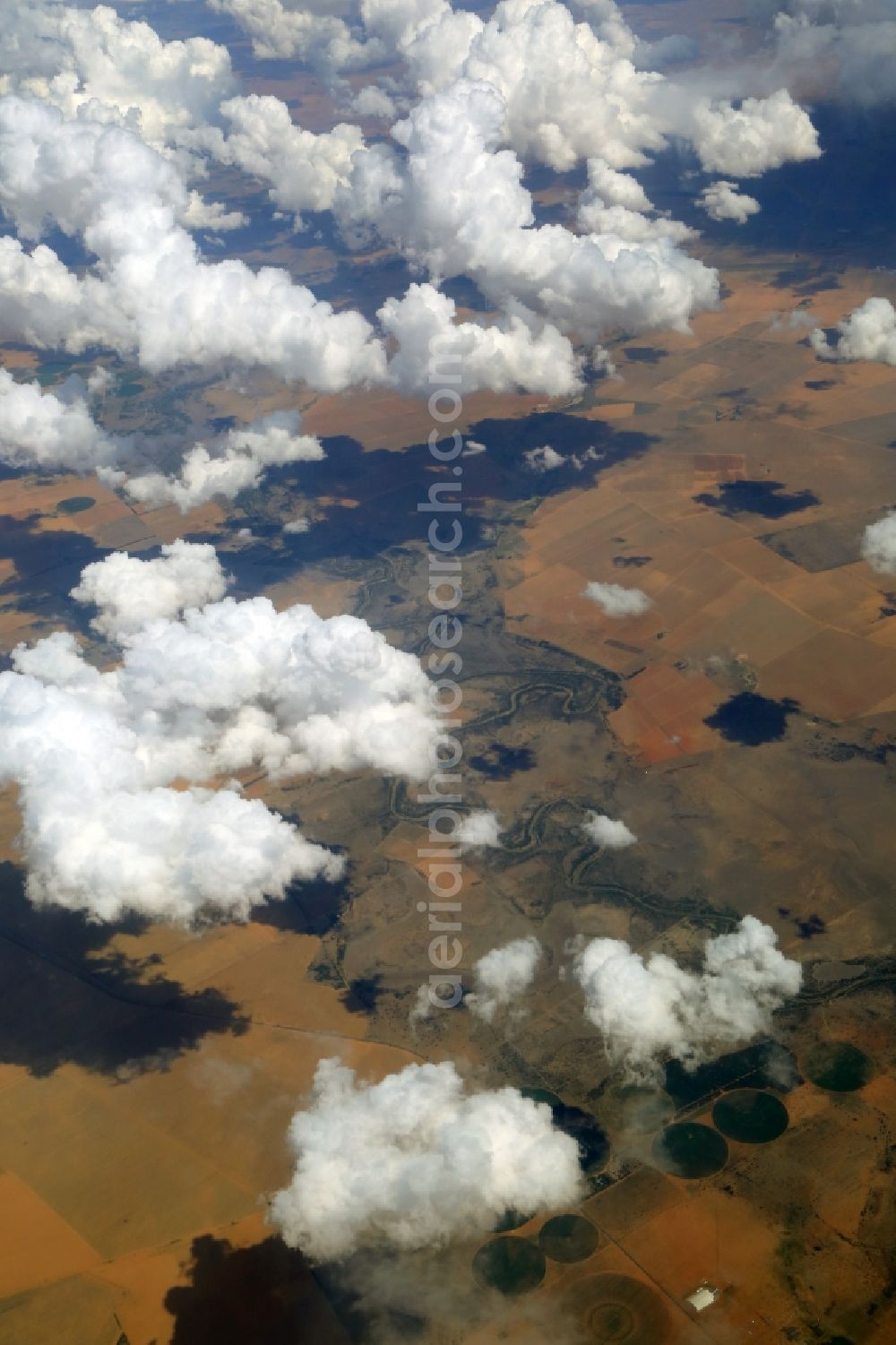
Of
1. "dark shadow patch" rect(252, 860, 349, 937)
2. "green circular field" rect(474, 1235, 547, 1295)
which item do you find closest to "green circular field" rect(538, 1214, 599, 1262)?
"green circular field" rect(474, 1235, 547, 1295)

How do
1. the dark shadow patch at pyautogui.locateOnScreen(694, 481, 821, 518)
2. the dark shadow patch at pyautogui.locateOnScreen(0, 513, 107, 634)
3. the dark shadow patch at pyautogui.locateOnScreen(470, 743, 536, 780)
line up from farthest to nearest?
the dark shadow patch at pyautogui.locateOnScreen(0, 513, 107, 634) → the dark shadow patch at pyautogui.locateOnScreen(694, 481, 821, 518) → the dark shadow patch at pyautogui.locateOnScreen(470, 743, 536, 780)

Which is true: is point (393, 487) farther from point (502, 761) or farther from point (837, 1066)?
point (837, 1066)

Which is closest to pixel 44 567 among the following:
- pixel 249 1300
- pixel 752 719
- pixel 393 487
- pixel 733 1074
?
pixel 393 487

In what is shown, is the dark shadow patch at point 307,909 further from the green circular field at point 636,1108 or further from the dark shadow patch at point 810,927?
the dark shadow patch at point 810,927

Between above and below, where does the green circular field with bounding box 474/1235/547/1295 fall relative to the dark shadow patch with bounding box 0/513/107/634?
above

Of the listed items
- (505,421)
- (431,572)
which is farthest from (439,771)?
(505,421)

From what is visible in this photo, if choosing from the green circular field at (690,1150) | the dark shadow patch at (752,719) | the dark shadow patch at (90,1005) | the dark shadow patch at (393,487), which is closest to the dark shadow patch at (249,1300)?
the dark shadow patch at (90,1005)

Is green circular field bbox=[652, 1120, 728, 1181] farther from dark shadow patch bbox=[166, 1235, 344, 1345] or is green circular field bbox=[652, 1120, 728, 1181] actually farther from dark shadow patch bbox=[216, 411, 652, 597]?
dark shadow patch bbox=[216, 411, 652, 597]
